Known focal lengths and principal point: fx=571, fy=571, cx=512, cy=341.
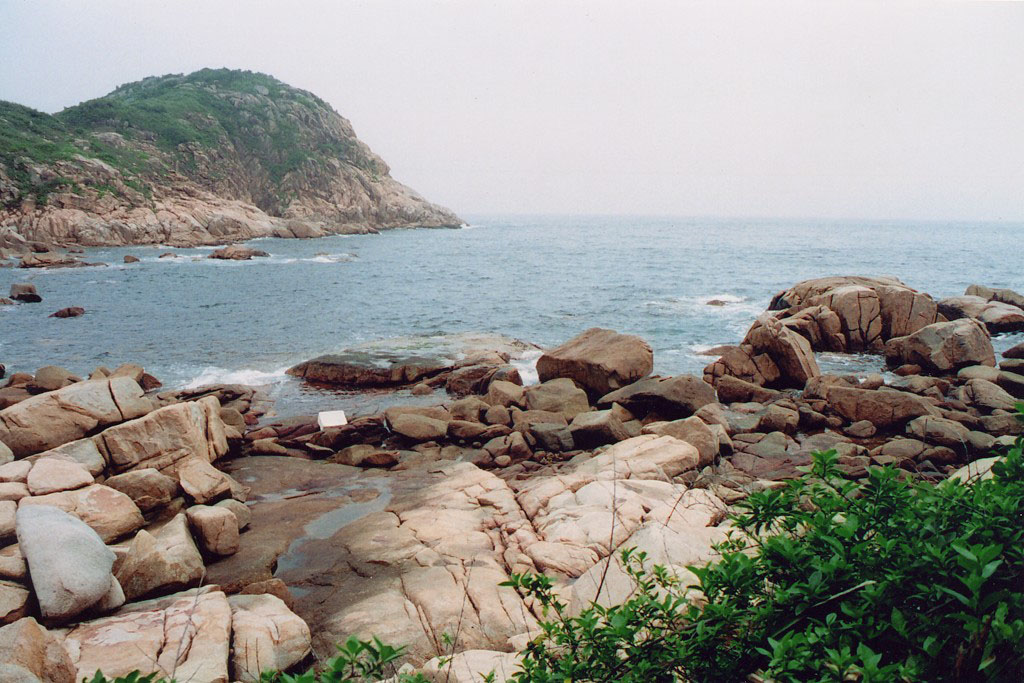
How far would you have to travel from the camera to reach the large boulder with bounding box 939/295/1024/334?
24000mm

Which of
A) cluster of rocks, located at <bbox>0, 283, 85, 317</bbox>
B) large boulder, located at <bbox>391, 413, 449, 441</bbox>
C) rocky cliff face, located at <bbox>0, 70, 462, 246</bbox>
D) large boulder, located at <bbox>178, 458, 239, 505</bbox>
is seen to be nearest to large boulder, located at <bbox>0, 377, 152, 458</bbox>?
large boulder, located at <bbox>178, 458, 239, 505</bbox>

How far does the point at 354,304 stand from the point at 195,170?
235 ft

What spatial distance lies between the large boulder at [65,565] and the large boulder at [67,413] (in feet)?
14.8

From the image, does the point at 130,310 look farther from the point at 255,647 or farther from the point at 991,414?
the point at 991,414

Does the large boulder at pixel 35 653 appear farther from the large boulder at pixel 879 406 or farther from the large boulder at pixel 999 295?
the large boulder at pixel 999 295

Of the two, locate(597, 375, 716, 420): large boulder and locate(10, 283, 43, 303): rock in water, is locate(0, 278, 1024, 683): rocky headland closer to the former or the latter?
locate(597, 375, 716, 420): large boulder

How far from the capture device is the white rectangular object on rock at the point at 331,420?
1405cm

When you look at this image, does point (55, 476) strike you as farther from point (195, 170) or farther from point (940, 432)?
point (195, 170)

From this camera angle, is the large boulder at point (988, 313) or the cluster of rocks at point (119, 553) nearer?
the cluster of rocks at point (119, 553)

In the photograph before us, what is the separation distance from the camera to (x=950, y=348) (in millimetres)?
18359

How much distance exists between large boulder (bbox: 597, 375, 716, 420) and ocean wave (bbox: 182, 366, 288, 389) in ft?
37.9

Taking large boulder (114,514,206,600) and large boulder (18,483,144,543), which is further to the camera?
large boulder (18,483,144,543)

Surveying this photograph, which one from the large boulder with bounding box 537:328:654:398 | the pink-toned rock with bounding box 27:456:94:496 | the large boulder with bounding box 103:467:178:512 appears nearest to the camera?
the pink-toned rock with bounding box 27:456:94:496

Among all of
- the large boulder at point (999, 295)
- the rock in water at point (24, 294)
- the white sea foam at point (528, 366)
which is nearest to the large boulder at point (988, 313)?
the large boulder at point (999, 295)
